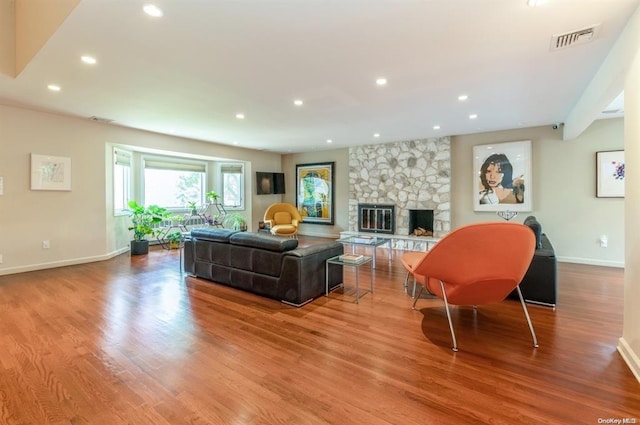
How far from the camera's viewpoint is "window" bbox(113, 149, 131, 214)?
6001 millimetres

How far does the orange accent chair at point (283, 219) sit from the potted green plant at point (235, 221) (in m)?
0.96

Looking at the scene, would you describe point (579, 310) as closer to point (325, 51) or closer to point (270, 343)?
point (270, 343)

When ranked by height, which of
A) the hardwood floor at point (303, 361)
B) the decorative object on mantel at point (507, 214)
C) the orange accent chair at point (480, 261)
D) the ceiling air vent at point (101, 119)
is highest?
the ceiling air vent at point (101, 119)

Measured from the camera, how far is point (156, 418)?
5.18 feet

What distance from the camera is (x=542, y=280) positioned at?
3.15m

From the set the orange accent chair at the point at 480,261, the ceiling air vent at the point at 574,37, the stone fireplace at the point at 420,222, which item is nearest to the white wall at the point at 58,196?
the orange accent chair at the point at 480,261

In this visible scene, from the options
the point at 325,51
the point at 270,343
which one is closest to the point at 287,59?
the point at 325,51

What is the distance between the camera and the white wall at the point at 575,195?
16.1 ft

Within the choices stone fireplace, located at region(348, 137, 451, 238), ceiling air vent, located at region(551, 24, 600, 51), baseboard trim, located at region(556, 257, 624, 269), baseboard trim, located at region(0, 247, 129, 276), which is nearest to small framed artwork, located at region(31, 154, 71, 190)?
baseboard trim, located at region(0, 247, 129, 276)

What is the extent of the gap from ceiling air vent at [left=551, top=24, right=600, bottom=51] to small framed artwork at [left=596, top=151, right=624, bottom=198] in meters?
3.50

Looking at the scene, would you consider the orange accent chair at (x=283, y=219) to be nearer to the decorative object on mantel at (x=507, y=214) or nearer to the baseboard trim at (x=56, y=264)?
the baseboard trim at (x=56, y=264)

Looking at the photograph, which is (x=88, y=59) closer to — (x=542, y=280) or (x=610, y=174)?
(x=542, y=280)

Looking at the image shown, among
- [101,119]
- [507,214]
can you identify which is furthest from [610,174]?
[101,119]

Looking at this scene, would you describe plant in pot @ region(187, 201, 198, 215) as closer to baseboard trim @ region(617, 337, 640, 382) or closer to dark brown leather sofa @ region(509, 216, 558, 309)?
dark brown leather sofa @ region(509, 216, 558, 309)
